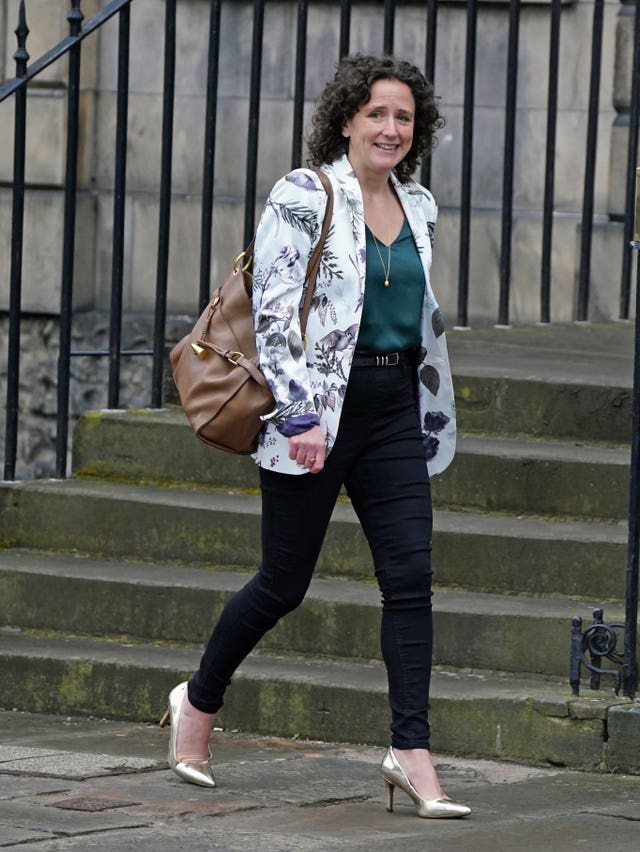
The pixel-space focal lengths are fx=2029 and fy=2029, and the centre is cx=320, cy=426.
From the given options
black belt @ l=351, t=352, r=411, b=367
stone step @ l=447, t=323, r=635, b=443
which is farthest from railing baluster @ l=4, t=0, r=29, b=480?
black belt @ l=351, t=352, r=411, b=367

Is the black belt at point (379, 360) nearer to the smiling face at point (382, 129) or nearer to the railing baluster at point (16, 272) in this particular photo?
the smiling face at point (382, 129)

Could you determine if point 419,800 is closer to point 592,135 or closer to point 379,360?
point 379,360

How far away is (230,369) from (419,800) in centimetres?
115

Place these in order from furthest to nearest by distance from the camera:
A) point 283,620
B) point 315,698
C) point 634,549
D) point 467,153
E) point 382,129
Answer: point 467,153 → point 283,620 → point 315,698 → point 634,549 → point 382,129

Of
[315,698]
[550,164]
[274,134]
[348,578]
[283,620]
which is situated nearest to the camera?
[315,698]

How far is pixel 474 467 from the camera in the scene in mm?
6555

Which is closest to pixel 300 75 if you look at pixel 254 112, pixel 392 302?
pixel 254 112

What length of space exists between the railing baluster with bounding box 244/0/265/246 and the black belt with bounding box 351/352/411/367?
2.39 m

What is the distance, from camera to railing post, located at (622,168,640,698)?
5.44 m

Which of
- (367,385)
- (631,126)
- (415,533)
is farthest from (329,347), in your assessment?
(631,126)

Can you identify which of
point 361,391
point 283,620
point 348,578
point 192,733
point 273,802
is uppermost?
point 361,391

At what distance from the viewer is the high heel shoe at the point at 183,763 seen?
5168mm

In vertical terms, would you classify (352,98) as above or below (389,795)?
above

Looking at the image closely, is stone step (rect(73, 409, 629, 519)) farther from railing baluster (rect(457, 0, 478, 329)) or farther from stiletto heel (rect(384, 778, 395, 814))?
stiletto heel (rect(384, 778, 395, 814))
